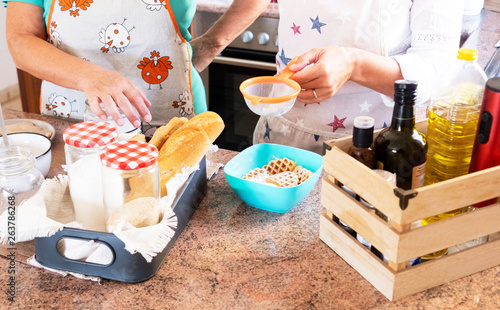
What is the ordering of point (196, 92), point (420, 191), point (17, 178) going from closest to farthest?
1. point (420, 191)
2. point (17, 178)
3. point (196, 92)

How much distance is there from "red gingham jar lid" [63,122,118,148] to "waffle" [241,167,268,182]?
0.28 metres

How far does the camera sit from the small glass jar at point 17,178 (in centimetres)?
95

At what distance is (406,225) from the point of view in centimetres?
76

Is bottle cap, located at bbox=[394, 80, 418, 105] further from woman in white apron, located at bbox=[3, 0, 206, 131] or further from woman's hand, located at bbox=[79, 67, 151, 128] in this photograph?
woman in white apron, located at bbox=[3, 0, 206, 131]

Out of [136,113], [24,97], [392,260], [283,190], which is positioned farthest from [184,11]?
[24,97]

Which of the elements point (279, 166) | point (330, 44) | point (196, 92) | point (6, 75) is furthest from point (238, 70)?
point (6, 75)

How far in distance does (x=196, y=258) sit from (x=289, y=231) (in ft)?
0.61

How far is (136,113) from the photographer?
3.92ft

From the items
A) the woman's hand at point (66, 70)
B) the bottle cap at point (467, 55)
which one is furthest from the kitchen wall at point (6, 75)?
the bottle cap at point (467, 55)

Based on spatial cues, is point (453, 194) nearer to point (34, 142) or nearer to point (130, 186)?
point (130, 186)

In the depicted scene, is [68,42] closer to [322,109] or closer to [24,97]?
[322,109]

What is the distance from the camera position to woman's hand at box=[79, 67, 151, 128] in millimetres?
1155

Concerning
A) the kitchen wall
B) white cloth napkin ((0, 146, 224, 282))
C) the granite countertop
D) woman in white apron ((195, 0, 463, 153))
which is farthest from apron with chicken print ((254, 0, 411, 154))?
the kitchen wall

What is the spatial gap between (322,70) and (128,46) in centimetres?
65
